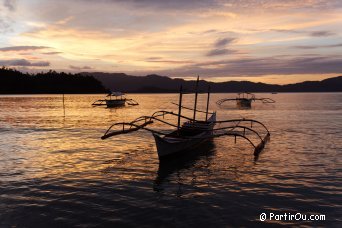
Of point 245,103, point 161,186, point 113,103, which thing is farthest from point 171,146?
point 245,103

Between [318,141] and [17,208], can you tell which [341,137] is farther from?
[17,208]

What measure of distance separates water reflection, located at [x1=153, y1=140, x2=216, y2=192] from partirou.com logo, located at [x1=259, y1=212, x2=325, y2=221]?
493cm

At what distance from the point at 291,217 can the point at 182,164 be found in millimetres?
9081

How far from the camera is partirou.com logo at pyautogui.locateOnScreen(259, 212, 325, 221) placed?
36.8 feet

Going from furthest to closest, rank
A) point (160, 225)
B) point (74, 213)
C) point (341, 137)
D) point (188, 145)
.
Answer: point (341, 137) < point (188, 145) < point (74, 213) < point (160, 225)

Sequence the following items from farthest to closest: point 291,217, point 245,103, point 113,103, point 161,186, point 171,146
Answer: point 245,103, point 113,103, point 171,146, point 161,186, point 291,217

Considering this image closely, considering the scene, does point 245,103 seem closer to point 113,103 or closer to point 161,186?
point 113,103

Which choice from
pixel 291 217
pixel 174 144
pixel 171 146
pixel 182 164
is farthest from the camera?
pixel 174 144

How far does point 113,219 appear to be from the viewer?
11.0 m

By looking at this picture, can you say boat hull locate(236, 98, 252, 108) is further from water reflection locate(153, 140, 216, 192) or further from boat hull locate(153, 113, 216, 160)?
water reflection locate(153, 140, 216, 192)

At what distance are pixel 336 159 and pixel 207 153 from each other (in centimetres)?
860

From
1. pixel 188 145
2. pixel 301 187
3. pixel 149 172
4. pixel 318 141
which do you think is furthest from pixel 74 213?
pixel 318 141

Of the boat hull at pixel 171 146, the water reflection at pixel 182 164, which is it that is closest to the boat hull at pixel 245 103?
the water reflection at pixel 182 164

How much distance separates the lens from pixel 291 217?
11.4m
